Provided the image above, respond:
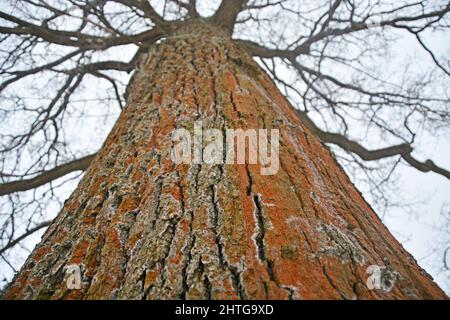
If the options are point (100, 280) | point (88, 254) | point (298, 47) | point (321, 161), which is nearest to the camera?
point (100, 280)

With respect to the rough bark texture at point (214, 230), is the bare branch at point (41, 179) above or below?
above

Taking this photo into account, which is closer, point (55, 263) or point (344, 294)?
point (344, 294)

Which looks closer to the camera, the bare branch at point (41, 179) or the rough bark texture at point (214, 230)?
the rough bark texture at point (214, 230)

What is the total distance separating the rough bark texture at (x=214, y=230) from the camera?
795mm

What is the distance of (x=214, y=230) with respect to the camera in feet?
3.00

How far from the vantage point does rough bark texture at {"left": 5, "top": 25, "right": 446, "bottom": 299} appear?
795 millimetres

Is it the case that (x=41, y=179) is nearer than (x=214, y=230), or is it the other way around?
(x=214, y=230)

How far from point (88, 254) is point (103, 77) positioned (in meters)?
3.41

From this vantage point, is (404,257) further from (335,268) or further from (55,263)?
(55,263)

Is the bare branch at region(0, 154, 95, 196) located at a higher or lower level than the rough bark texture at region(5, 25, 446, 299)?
higher

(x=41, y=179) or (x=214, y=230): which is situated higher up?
(x=41, y=179)

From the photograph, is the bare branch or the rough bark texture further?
the bare branch

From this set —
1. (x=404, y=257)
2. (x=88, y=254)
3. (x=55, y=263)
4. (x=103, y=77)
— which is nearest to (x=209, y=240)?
(x=88, y=254)
